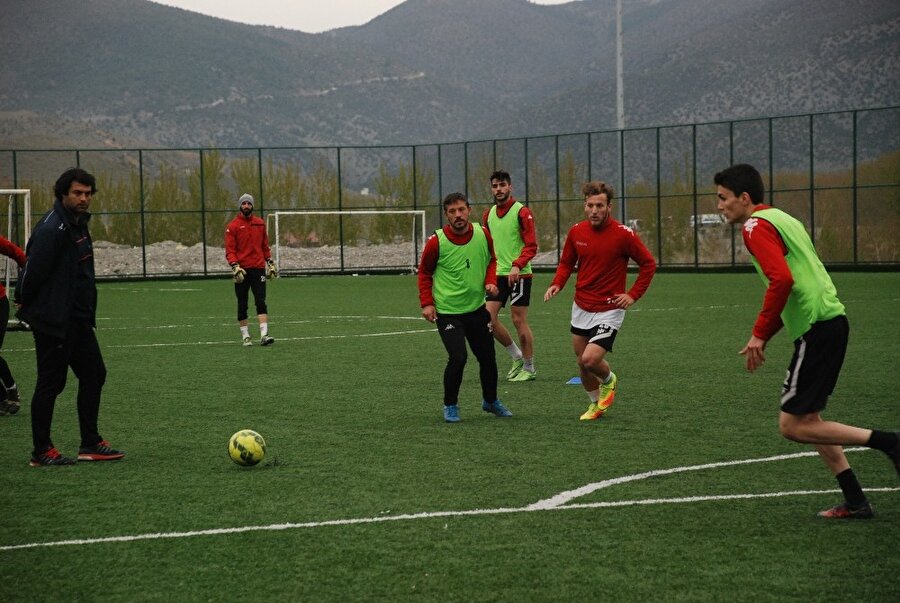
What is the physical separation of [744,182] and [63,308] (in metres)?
4.54

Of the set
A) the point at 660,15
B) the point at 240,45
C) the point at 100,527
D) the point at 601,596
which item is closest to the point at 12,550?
the point at 100,527

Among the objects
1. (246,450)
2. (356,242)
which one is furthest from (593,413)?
(356,242)

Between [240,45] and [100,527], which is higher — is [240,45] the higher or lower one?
the higher one

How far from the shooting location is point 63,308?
324 inches

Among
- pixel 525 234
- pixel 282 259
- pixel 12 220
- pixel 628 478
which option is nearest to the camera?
pixel 628 478

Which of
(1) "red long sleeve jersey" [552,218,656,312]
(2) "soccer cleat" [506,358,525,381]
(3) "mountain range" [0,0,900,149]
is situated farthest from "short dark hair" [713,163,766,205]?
(3) "mountain range" [0,0,900,149]

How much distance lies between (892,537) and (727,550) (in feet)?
2.90

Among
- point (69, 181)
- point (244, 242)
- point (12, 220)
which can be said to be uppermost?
point (12, 220)

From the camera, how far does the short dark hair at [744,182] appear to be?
257 inches

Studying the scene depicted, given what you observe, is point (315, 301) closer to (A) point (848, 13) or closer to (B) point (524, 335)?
(B) point (524, 335)

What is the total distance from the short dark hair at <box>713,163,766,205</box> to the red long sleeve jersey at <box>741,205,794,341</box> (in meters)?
0.23

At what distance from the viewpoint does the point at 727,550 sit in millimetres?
5980

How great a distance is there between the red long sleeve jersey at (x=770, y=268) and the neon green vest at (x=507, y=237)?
669 cm

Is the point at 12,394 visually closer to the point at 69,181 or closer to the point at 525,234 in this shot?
the point at 69,181
